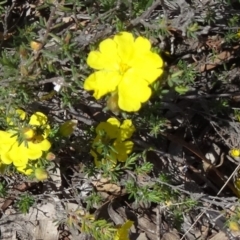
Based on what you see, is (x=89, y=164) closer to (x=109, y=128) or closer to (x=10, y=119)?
(x=109, y=128)

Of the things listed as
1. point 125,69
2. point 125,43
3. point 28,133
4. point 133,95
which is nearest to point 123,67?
point 125,69

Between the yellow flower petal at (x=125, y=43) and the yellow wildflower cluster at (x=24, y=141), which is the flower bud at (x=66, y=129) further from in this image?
the yellow flower petal at (x=125, y=43)

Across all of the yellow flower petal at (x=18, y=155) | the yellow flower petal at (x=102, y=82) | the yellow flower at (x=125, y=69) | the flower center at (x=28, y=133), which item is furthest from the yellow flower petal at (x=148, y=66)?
the yellow flower petal at (x=18, y=155)

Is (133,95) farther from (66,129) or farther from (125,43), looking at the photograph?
(66,129)

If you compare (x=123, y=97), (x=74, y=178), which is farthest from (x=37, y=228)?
(x=123, y=97)

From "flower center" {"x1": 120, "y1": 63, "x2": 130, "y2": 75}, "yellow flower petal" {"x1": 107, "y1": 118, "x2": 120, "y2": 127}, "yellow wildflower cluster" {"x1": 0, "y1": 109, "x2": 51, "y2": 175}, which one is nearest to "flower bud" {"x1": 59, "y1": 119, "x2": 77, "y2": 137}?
"yellow wildflower cluster" {"x1": 0, "y1": 109, "x2": 51, "y2": 175}

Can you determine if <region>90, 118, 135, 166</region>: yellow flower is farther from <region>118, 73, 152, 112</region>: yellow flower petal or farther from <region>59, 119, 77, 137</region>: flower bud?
<region>118, 73, 152, 112</region>: yellow flower petal

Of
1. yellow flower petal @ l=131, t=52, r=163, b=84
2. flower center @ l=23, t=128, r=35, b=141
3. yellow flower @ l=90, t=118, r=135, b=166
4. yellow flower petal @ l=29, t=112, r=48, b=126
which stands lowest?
yellow flower @ l=90, t=118, r=135, b=166
